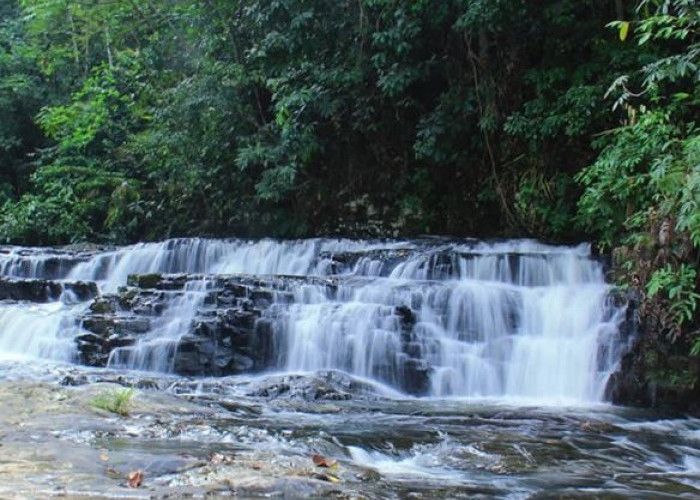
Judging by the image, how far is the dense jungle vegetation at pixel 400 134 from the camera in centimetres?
713

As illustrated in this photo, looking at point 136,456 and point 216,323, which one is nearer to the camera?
point 136,456

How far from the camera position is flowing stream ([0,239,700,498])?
440 centimetres

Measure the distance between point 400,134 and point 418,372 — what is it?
6.64 meters

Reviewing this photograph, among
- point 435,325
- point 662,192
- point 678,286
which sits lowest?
point 435,325

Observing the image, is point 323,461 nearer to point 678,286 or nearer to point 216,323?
point 678,286

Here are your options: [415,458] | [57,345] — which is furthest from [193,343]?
[415,458]

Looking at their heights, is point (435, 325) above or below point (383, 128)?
below

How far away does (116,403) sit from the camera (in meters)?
5.27

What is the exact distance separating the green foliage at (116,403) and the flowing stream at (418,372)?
0.35m

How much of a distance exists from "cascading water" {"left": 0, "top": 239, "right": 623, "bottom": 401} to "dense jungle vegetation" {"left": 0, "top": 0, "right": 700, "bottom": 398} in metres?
0.74

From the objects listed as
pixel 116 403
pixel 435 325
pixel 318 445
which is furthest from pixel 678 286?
pixel 116 403

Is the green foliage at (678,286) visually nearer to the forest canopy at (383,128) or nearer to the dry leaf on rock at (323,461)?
the forest canopy at (383,128)

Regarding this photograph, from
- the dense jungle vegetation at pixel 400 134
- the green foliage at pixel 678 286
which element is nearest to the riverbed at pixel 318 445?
the green foliage at pixel 678 286

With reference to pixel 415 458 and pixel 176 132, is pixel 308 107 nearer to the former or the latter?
pixel 176 132
